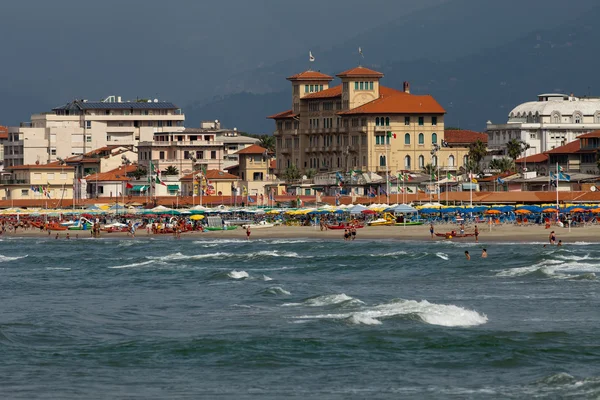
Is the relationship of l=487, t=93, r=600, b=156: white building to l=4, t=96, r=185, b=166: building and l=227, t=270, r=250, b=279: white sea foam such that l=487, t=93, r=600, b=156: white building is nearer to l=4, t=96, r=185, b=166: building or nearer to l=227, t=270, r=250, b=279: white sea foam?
l=4, t=96, r=185, b=166: building

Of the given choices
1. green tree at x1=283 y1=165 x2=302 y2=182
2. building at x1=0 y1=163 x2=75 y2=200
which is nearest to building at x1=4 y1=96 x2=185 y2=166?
building at x1=0 y1=163 x2=75 y2=200

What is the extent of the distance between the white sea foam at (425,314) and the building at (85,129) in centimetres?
13059

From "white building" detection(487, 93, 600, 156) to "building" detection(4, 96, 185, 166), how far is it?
4178 centimetres

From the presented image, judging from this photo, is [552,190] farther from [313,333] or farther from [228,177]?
[313,333]

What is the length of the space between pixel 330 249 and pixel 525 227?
18218 mm

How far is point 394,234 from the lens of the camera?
103750 millimetres

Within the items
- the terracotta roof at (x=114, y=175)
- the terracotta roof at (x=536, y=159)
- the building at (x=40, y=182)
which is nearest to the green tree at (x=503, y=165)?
the terracotta roof at (x=536, y=159)

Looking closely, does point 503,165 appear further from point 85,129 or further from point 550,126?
point 85,129

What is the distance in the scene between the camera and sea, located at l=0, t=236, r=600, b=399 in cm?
3734

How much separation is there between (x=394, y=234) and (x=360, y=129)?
55906mm

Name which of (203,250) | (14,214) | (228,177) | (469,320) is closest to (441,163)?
(228,177)

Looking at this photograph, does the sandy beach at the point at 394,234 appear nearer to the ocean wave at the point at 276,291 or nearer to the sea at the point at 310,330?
the sea at the point at 310,330

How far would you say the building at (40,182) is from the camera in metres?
161

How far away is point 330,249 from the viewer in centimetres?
9219
